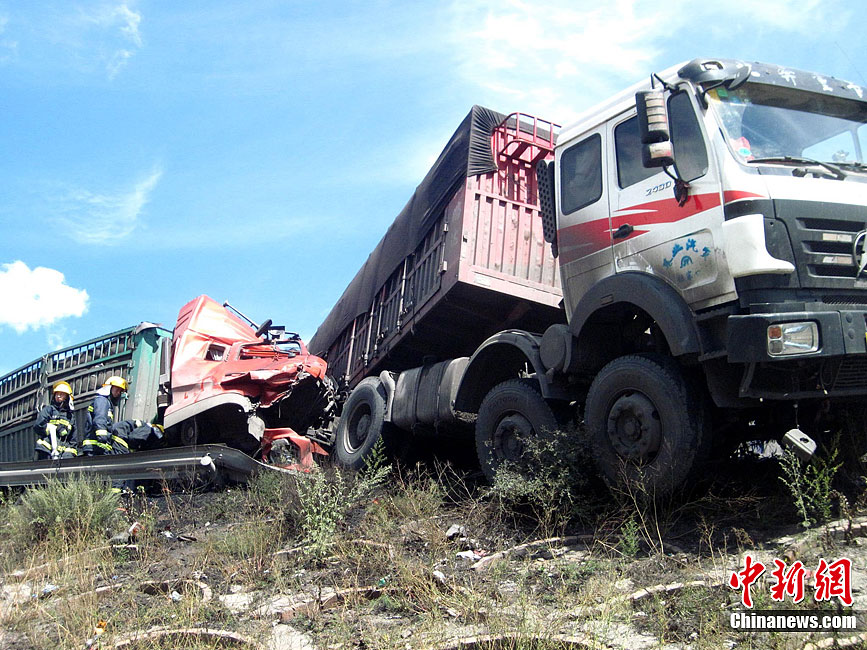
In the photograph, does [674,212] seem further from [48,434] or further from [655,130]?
[48,434]

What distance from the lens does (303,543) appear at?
531 cm

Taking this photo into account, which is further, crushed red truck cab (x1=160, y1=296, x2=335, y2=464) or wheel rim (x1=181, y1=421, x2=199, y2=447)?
wheel rim (x1=181, y1=421, x2=199, y2=447)

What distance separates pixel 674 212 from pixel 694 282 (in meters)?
0.50

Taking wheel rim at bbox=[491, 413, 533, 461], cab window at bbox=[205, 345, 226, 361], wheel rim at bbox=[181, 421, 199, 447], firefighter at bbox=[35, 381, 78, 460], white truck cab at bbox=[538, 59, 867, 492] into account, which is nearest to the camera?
white truck cab at bbox=[538, 59, 867, 492]

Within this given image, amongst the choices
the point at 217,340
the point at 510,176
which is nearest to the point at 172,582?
the point at 510,176

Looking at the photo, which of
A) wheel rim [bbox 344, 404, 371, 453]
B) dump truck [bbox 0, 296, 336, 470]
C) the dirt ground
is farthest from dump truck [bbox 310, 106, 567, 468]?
the dirt ground

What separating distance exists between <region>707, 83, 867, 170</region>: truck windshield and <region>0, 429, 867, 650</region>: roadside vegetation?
185cm

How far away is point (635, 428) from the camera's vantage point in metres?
4.79

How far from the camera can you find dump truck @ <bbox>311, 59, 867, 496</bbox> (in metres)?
4.16

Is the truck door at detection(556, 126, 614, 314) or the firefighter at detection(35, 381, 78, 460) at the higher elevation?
the truck door at detection(556, 126, 614, 314)

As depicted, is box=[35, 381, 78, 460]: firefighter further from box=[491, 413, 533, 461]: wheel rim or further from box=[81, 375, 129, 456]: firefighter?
box=[491, 413, 533, 461]: wheel rim

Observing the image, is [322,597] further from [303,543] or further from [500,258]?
[500,258]

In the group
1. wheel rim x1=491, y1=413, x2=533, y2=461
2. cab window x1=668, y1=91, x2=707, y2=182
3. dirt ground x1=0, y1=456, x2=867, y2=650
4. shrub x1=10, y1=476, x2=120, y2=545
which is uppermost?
cab window x1=668, y1=91, x2=707, y2=182

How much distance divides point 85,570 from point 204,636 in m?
1.86
